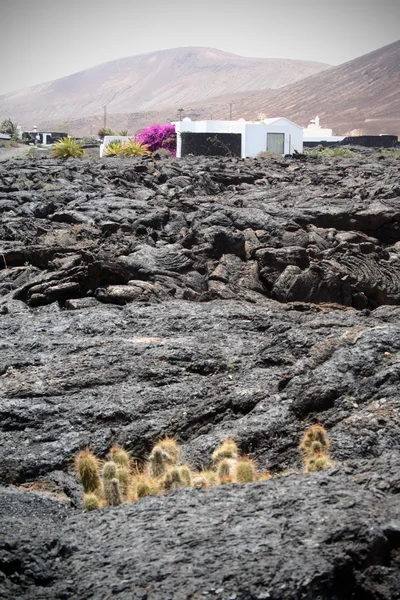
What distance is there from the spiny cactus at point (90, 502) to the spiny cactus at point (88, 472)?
357 mm

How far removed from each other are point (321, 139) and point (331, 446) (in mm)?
65031

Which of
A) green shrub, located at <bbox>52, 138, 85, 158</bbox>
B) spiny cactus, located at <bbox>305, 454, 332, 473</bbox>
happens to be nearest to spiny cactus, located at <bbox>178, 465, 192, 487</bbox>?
spiny cactus, located at <bbox>305, 454, 332, 473</bbox>

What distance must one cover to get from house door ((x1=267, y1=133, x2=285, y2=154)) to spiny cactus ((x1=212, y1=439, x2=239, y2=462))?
44329 mm

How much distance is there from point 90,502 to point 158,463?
856 millimetres

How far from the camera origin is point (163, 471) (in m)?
7.03

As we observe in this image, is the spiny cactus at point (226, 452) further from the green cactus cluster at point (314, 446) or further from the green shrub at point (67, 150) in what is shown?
the green shrub at point (67, 150)

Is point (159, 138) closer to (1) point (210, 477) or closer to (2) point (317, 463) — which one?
(1) point (210, 477)

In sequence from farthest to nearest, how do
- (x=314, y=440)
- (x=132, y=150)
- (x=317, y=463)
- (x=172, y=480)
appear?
(x=132, y=150)
(x=314, y=440)
(x=317, y=463)
(x=172, y=480)

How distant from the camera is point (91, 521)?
5.31m

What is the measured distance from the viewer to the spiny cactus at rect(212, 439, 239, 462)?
287 inches

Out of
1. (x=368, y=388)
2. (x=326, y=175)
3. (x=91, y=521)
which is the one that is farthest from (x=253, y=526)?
(x=326, y=175)

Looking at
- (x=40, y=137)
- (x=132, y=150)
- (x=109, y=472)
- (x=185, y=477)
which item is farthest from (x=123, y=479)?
(x=40, y=137)

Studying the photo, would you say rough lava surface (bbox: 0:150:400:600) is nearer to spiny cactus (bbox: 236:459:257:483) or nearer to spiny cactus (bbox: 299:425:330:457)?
spiny cactus (bbox: 299:425:330:457)

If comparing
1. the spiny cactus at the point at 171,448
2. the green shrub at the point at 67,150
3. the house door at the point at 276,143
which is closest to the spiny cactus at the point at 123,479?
the spiny cactus at the point at 171,448
